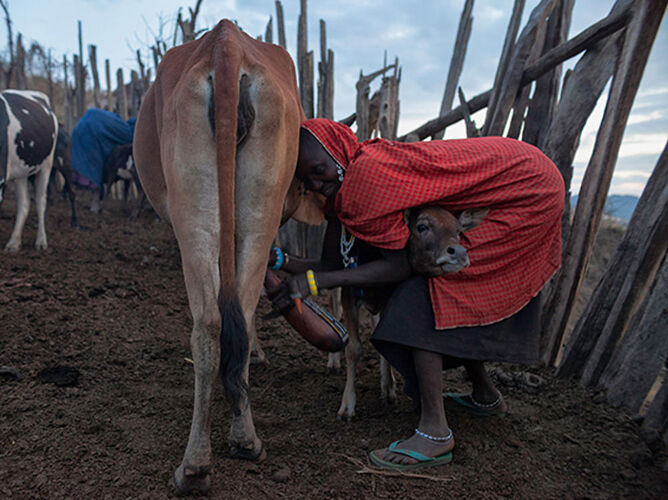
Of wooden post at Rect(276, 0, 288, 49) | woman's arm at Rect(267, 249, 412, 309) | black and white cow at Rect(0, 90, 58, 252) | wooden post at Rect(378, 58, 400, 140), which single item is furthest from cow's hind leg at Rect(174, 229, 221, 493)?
wooden post at Rect(276, 0, 288, 49)

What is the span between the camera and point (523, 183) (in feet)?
7.04

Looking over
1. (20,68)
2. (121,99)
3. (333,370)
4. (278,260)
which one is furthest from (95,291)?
(20,68)

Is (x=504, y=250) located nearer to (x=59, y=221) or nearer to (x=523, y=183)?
(x=523, y=183)

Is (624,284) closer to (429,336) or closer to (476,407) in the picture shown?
(476,407)


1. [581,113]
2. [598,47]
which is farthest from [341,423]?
[598,47]

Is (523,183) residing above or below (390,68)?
below

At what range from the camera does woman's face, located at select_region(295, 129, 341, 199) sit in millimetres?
2324

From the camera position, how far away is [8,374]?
8.61 ft

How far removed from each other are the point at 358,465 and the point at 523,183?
139 cm

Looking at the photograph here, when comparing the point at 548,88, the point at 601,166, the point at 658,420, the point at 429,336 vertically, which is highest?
the point at 548,88

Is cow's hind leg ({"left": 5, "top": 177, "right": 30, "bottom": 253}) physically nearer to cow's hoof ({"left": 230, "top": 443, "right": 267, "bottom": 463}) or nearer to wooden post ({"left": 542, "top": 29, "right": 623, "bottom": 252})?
cow's hoof ({"left": 230, "top": 443, "right": 267, "bottom": 463})

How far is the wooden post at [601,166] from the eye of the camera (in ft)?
8.92

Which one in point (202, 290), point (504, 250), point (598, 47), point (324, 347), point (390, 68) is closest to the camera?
point (202, 290)

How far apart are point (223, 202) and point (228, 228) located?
3.8 inches
